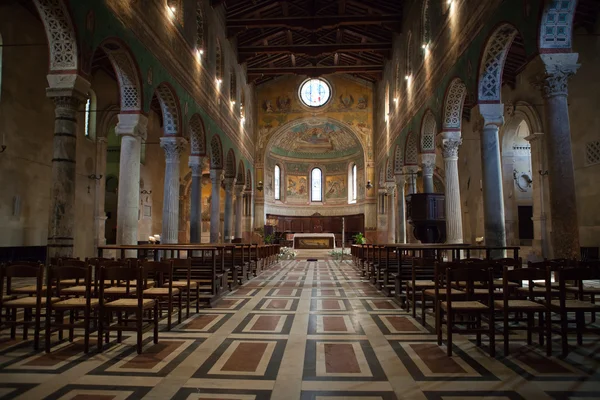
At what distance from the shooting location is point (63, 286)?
579cm

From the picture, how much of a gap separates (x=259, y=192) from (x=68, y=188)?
70.2 ft

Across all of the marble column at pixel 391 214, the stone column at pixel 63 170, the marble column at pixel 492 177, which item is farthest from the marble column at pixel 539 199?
the stone column at pixel 63 170

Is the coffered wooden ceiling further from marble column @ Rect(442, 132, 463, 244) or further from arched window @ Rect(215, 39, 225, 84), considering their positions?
marble column @ Rect(442, 132, 463, 244)

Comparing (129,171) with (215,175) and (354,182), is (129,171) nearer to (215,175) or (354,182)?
(215,175)

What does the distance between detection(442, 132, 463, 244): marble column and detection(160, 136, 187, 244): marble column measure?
8.66 m

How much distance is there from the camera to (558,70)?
25.0 feet

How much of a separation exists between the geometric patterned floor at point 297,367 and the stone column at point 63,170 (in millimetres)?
3218

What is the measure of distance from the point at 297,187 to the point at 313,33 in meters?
13.5

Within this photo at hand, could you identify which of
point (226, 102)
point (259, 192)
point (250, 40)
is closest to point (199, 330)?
point (226, 102)

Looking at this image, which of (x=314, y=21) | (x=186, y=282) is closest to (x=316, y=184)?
(x=314, y=21)

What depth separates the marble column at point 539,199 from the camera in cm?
1452

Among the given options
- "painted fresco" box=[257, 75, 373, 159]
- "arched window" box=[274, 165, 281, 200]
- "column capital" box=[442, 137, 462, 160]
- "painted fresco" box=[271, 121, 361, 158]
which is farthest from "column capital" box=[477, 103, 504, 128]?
"arched window" box=[274, 165, 281, 200]

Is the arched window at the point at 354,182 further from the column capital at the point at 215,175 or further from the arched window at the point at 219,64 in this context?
the arched window at the point at 219,64

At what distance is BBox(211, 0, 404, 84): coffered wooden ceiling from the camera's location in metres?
19.7
